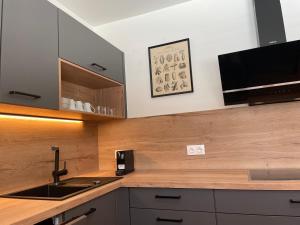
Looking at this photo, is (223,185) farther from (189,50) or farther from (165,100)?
(189,50)

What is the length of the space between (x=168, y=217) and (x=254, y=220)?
0.54 m

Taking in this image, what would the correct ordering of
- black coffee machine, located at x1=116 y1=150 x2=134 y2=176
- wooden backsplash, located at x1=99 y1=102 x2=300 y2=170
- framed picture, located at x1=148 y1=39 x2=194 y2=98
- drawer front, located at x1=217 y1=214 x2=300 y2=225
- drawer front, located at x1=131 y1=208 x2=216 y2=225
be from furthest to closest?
framed picture, located at x1=148 y1=39 x2=194 y2=98, black coffee machine, located at x1=116 y1=150 x2=134 y2=176, wooden backsplash, located at x1=99 y1=102 x2=300 y2=170, drawer front, located at x1=131 y1=208 x2=216 y2=225, drawer front, located at x1=217 y1=214 x2=300 y2=225

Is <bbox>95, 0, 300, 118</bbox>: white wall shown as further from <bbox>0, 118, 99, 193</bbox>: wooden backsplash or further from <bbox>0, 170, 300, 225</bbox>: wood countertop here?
<bbox>0, 170, 300, 225</bbox>: wood countertop

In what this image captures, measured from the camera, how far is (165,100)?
93.9 inches

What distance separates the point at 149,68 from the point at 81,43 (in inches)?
31.3

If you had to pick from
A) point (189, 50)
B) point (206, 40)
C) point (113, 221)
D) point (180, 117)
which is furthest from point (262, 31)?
point (113, 221)

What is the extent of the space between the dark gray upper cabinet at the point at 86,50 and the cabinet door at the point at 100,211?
0.97 m

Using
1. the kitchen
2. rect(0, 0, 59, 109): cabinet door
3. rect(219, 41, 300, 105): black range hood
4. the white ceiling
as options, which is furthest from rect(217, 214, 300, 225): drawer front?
the white ceiling

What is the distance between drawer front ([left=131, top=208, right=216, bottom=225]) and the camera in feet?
5.12

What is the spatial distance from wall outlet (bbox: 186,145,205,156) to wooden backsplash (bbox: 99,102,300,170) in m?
0.03

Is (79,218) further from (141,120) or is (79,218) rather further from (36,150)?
(141,120)

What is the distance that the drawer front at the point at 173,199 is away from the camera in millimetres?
1562

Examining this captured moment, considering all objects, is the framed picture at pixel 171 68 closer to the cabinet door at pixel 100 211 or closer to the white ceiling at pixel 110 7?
the white ceiling at pixel 110 7

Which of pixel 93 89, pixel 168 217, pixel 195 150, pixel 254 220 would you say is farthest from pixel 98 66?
pixel 254 220
